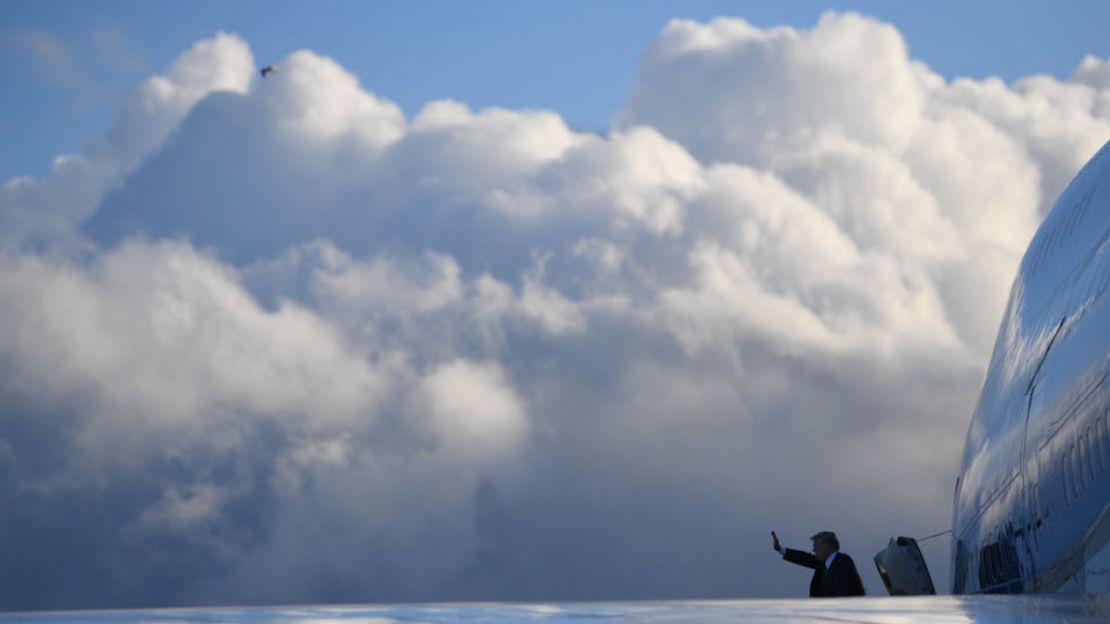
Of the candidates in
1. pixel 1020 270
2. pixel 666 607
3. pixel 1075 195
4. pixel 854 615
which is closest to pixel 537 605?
pixel 666 607

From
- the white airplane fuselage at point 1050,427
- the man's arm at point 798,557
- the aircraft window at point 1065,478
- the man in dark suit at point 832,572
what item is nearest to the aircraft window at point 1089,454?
the white airplane fuselage at point 1050,427

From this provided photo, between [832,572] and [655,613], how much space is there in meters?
13.1

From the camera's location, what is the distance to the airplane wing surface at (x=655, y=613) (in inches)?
301

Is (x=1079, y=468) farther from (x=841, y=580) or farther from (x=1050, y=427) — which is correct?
(x=841, y=580)

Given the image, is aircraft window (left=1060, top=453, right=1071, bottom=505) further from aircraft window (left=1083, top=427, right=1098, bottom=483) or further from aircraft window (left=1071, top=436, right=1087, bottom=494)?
aircraft window (left=1083, top=427, right=1098, bottom=483)

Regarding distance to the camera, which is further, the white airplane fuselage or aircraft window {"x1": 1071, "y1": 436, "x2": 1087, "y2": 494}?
aircraft window {"x1": 1071, "y1": 436, "x2": 1087, "y2": 494}

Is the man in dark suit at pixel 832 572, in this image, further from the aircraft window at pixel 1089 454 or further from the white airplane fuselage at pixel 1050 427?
the aircraft window at pixel 1089 454

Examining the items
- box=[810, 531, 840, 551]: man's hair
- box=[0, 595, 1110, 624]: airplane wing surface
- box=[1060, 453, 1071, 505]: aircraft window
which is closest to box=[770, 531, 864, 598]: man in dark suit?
box=[810, 531, 840, 551]: man's hair

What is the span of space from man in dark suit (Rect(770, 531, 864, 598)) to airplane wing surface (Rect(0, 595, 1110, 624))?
1070 cm

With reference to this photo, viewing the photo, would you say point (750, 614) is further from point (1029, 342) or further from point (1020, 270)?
point (1020, 270)

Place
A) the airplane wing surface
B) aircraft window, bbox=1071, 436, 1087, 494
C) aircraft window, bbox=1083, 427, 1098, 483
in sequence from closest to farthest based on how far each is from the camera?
the airplane wing surface → aircraft window, bbox=1083, 427, 1098, 483 → aircraft window, bbox=1071, 436, 1087, 494

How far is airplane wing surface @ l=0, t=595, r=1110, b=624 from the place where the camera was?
7.65m

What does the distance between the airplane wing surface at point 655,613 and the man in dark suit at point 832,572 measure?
10.7 m

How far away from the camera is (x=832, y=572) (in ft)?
68.0
